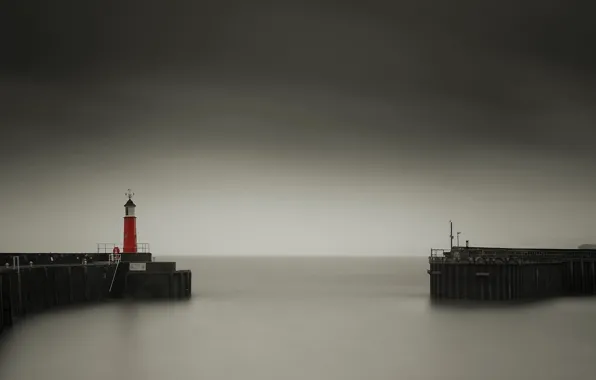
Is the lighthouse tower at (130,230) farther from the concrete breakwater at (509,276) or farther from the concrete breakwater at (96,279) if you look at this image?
the concrete breakwater at (509,276)

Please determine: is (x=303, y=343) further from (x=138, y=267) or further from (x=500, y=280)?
(x=500, y=280)

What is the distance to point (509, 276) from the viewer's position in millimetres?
47156

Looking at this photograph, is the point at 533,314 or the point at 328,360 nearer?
the point at 328,360

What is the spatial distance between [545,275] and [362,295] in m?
17.3

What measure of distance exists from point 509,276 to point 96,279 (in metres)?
21.2

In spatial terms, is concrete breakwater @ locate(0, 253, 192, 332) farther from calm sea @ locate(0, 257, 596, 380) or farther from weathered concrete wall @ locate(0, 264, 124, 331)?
calm sea @ locate(0, 257, 596, 380)

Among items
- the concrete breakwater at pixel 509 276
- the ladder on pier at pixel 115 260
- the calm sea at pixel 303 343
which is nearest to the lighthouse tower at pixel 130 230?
the ladder on pier at pixel 115 260

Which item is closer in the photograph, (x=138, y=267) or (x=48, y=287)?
(x=48, y=287)

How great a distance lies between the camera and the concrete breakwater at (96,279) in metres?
41.9

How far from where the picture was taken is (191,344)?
114 feet

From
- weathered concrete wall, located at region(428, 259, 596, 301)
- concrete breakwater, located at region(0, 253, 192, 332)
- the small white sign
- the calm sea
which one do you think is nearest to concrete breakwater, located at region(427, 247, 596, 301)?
weathered concrete wall, located at region(428, 259, 596, 301)

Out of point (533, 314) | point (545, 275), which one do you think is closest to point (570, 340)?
point (533, 314)

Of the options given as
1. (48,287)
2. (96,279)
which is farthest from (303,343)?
(96,279)

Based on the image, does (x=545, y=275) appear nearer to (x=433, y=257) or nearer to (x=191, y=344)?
(x=433, y=257)
